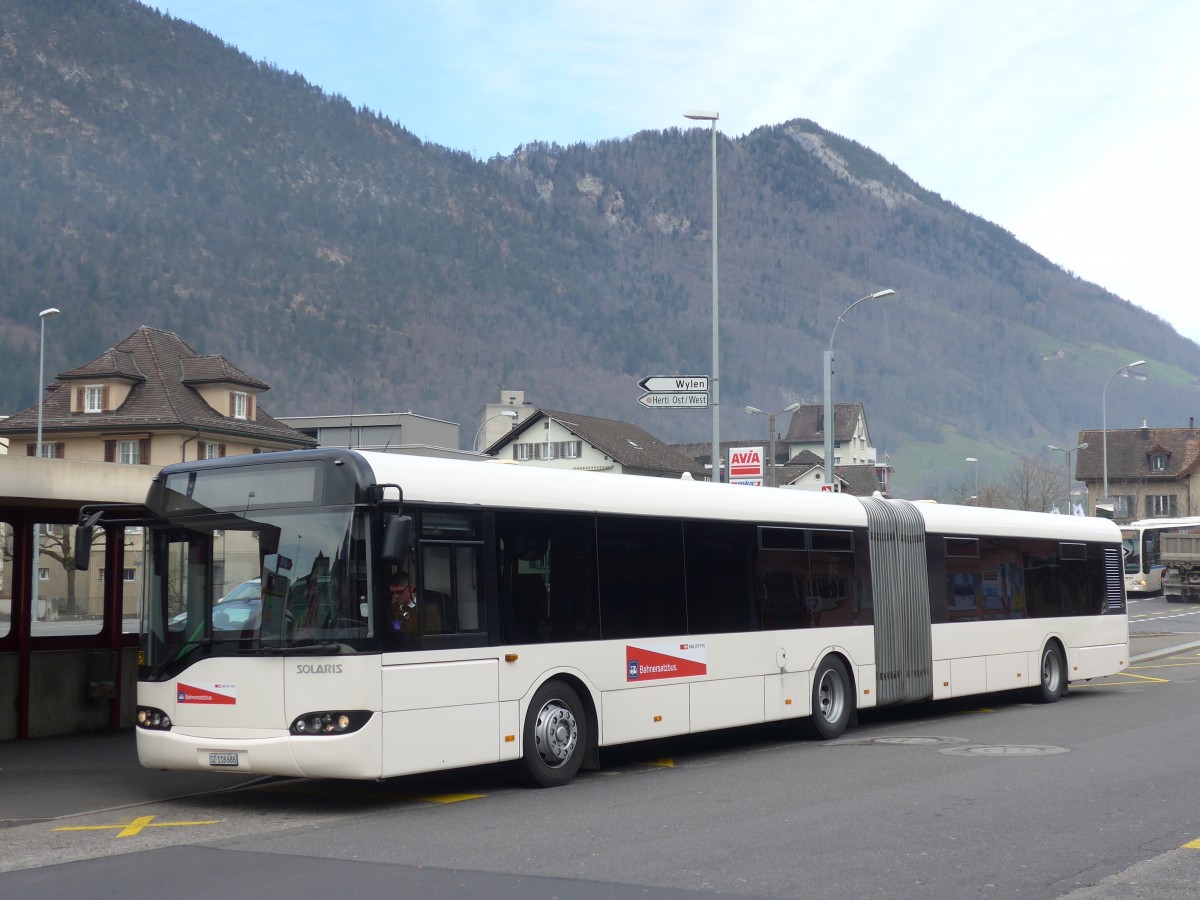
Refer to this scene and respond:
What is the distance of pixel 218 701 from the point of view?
11234mm

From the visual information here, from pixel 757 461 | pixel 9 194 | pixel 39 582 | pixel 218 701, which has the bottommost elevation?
pixel 218 701

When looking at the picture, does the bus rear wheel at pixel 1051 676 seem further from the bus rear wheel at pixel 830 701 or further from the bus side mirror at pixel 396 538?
the bus side mirror at pixel 396 538

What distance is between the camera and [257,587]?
11219mm

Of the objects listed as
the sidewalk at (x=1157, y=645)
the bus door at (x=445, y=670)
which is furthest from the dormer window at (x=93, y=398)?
the bus door at (x=445, y=670)

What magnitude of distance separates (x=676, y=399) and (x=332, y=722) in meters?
12.3

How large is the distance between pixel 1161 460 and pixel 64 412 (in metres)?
81.2

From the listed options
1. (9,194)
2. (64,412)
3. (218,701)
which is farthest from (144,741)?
(9,194)

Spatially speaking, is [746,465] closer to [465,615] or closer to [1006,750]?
[1006,750]

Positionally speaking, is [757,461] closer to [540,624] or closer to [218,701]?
[540,624]

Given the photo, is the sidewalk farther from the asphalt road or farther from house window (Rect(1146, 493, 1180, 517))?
house window (Rect(1146, 493, 1180, 517))

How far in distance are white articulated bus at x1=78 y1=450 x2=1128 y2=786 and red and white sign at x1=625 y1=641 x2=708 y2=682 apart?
3 centimetres

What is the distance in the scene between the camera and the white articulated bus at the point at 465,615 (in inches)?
431

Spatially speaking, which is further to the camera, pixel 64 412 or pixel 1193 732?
pixel 64 412

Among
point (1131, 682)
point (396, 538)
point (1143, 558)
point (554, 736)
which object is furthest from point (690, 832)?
point (1143, 558)
